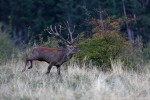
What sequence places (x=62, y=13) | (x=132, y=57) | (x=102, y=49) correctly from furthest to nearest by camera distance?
(x=62, y=13) < (x=132, y=57) < (x=102, y=49)

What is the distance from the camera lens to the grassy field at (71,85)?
12062 millimetres

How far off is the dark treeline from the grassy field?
2166 cm

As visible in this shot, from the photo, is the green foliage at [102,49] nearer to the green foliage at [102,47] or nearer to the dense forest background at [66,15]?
the green foliage at [102,47]

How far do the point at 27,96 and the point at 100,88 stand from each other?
5.78 feet

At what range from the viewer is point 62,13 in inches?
1677

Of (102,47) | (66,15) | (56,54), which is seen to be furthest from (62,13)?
(56,54)

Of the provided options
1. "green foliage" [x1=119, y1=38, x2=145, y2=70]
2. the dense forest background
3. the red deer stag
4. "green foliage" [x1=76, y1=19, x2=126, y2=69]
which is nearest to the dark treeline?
the dense forest background

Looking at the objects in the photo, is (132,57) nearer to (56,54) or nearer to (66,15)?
(56,54)

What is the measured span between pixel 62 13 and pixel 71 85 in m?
29.4

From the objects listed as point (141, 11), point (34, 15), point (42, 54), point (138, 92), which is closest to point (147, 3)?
point (141, 11)

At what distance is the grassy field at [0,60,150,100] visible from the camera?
39.6 feet

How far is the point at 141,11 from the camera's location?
40.6 meters

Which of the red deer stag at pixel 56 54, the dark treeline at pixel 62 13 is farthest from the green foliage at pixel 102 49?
the dark treeline at pixel 62 13

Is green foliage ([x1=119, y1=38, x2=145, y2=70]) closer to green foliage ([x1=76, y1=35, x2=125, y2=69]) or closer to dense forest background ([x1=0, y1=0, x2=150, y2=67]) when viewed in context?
green foliage ([x1=76, y1=35, x2=125, y2=69])
